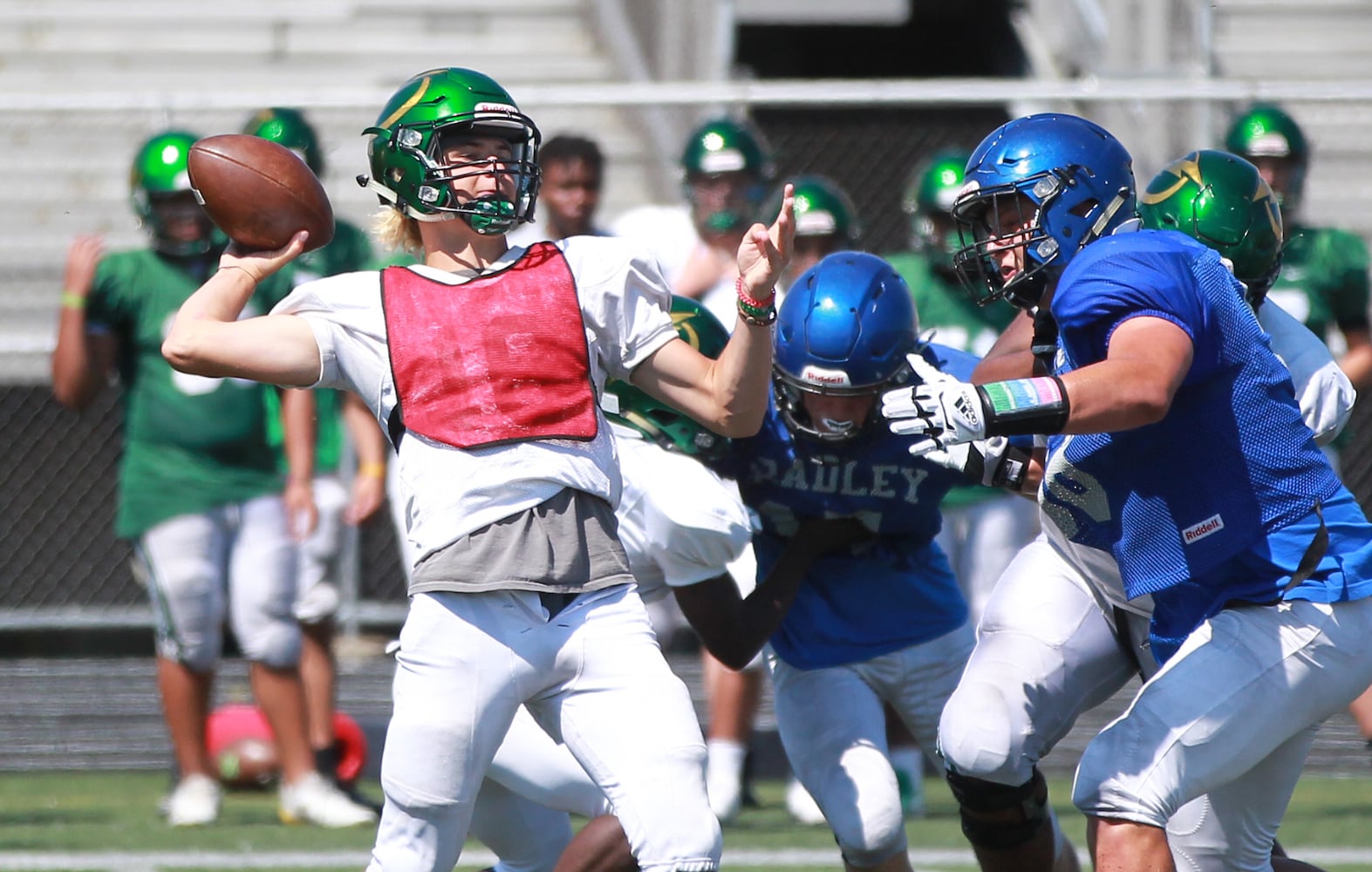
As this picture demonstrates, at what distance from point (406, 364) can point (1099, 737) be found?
1382 mm

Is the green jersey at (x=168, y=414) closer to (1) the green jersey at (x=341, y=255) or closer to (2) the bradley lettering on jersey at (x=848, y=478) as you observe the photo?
(1) the green jersey at (x=341, y=255)

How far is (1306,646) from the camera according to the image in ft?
10.8

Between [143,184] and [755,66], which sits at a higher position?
[143,184]

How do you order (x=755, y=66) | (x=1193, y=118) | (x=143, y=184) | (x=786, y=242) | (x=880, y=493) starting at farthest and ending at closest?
1. (x=755, y=66)
2. (x=1193, y=118)
3. (x=143, y=184)
4. (x=880, y=493)
5. (x=786, y=242)

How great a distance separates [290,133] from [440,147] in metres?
2.73

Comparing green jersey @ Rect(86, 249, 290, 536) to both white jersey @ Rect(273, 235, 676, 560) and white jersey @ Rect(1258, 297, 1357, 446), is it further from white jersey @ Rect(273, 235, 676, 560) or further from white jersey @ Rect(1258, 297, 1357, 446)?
white jersey @ Rect(1258, 297, 1357, 446)

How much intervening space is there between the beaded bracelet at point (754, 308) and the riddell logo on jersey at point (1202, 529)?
2.69 feet

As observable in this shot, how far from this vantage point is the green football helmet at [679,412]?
4.00 meters

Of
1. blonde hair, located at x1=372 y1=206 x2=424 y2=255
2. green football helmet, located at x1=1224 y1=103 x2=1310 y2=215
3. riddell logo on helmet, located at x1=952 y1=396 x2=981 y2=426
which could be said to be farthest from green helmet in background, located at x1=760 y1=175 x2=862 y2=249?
riddell logo on helmet, located at x1=952 y1=396 x2=981 y2=426

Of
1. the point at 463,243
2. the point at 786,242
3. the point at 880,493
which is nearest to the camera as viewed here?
the point at 786,242

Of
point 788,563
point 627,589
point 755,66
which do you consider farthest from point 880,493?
point 755,66

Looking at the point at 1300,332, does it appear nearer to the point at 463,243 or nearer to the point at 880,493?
the point at 880,493

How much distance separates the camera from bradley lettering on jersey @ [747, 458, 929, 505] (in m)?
4.10

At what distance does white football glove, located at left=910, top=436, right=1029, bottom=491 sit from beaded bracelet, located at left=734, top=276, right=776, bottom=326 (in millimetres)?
675
